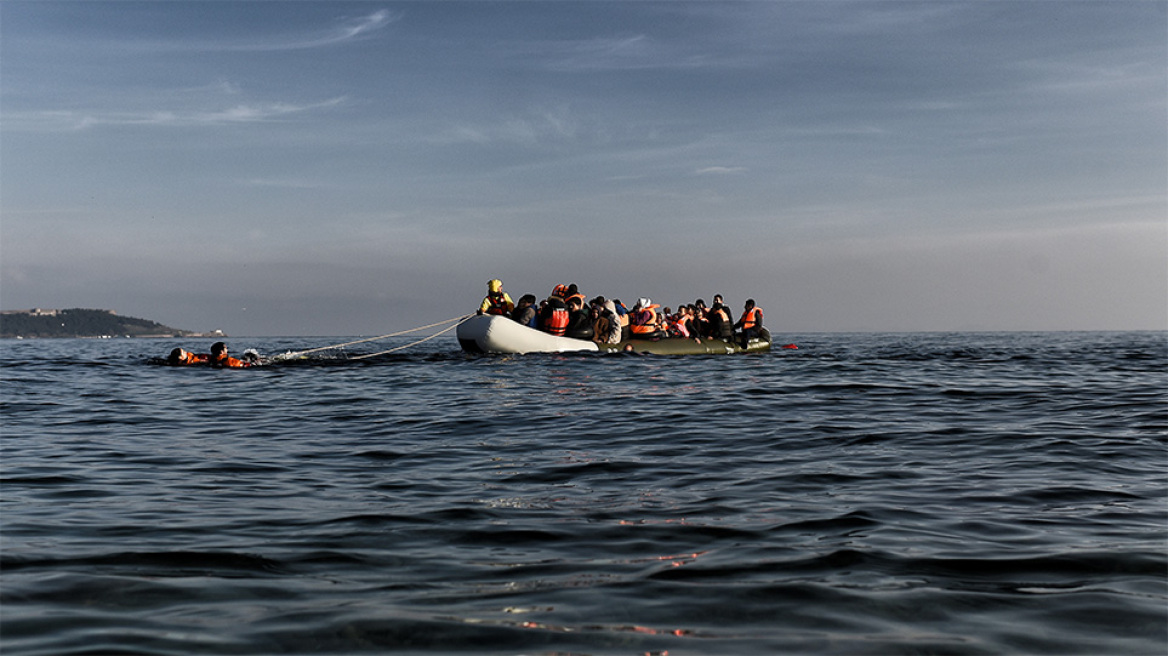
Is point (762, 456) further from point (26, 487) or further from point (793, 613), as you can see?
point (26, 487)

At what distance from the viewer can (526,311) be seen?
84.3 feet

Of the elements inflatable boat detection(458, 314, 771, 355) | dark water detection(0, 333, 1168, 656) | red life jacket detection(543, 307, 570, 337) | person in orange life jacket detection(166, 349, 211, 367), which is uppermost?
red life jacket detection(543, 307, 570, 337)

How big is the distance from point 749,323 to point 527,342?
927 centimetres

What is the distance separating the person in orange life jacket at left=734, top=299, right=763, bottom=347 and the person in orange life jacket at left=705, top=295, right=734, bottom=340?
2.53 ft

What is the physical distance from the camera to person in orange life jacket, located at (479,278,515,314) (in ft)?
86.4

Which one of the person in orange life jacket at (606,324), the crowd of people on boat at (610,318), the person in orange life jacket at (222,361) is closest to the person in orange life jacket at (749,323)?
the crowd of people on boat at (610,318)

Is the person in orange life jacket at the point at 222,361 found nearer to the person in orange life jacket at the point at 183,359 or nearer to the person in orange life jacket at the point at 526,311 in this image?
the person in orange life jacket at the point at 183,359

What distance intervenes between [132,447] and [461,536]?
5.98m

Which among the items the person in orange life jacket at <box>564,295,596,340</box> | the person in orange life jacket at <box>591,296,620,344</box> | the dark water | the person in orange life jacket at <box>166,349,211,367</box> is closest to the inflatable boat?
the person in orange life jacket at <box>564,295,596,340</box>

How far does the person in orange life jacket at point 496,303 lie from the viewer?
86.4 ft

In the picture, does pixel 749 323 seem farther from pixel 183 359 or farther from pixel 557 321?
pixel 183 359

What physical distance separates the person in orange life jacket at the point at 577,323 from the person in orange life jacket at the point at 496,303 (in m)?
2.05

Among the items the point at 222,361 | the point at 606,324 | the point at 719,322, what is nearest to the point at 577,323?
the point at 606,324

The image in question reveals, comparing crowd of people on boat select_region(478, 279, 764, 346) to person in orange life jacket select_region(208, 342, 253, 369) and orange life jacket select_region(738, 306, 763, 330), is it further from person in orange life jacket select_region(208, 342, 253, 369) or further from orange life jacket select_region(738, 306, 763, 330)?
person in orange life jacket select_region(208, 342, 253, 369)
